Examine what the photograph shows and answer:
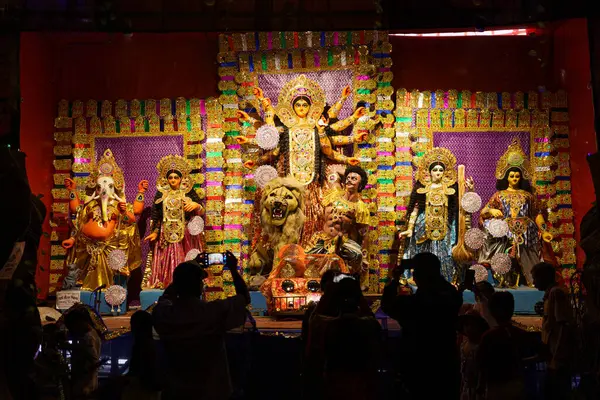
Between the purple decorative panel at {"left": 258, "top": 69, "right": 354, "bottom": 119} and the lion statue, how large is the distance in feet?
4.91

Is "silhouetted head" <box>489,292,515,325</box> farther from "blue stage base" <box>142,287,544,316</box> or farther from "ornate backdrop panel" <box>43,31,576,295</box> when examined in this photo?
"ornate backdrop panel" <box>43,31,576,295</box>

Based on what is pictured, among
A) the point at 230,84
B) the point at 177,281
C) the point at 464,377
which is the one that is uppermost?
the point at 230,84

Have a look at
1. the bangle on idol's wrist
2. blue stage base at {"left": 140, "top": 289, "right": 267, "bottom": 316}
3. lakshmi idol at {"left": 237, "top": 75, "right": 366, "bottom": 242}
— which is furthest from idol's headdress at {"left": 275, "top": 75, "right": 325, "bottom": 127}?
blue stage base at {"left": 140, "top": 289, "right": 267, "bottom": 316}

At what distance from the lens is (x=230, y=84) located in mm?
11227

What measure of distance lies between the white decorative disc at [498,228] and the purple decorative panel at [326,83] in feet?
7.53

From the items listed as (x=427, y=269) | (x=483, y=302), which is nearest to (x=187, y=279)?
(x=427, y=269)

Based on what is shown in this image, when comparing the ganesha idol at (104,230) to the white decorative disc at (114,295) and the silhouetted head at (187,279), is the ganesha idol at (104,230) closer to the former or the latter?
the white decorative disc at (114,295)

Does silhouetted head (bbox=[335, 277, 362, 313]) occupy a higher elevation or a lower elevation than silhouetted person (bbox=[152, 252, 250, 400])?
higher

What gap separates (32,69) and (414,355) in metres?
7.87

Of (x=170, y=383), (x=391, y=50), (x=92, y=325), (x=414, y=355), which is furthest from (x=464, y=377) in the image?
(x=391, y=50)

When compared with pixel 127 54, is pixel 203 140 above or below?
below

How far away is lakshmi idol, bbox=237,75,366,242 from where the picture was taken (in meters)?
10.8

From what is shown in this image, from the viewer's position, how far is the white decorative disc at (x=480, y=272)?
989 centimetres

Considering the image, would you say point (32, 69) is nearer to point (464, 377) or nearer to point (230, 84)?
point (230, 84)
